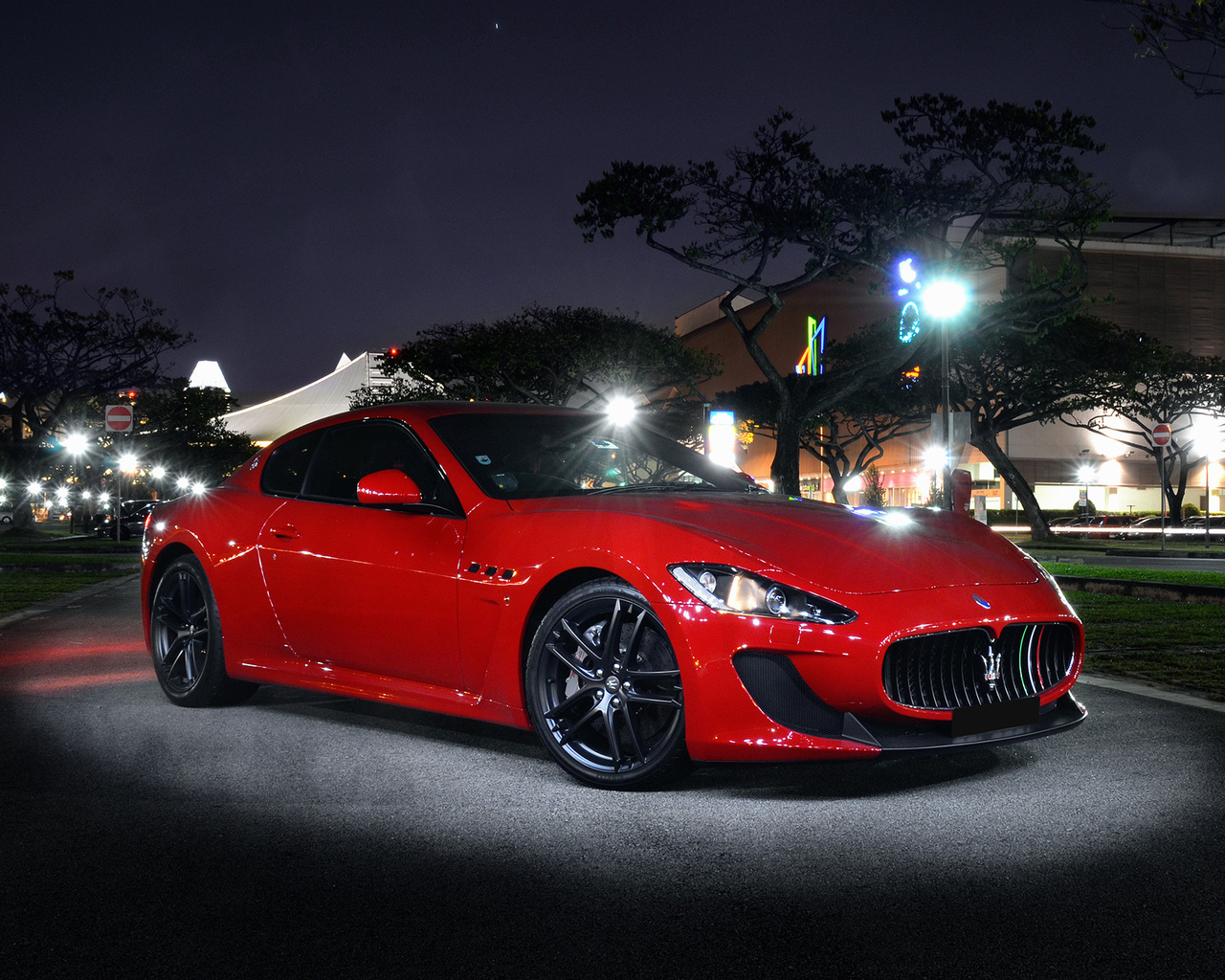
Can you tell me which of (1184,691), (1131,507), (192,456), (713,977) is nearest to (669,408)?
(192,456)

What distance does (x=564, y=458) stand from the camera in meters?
5.23

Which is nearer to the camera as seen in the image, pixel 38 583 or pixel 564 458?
pixel 564 458

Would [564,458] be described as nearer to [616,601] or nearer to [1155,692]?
[616,601]

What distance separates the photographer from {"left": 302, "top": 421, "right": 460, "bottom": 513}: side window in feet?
17.3

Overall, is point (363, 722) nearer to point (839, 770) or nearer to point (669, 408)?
point (839, 770)

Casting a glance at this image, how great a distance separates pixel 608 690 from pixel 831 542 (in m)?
0.94

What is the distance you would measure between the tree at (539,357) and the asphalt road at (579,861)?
41.7m

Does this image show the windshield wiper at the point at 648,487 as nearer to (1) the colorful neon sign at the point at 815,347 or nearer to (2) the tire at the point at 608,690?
(2) the tire at the point at 608,690

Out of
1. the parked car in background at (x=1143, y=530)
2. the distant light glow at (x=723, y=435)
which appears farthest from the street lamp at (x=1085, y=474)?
the distant light glow at (x=723, y=435)

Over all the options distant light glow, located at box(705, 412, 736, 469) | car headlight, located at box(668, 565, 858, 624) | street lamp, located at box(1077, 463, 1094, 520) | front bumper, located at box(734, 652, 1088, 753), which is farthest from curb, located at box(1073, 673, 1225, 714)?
street lamp, located at box(1077, 463, 1094, 520)

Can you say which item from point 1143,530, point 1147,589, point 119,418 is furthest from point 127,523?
point 1143,530

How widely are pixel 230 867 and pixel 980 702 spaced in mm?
2427

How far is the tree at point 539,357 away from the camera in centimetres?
4694

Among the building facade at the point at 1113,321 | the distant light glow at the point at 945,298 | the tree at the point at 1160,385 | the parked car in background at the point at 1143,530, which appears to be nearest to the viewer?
the distant light glow at the point at 945,298
